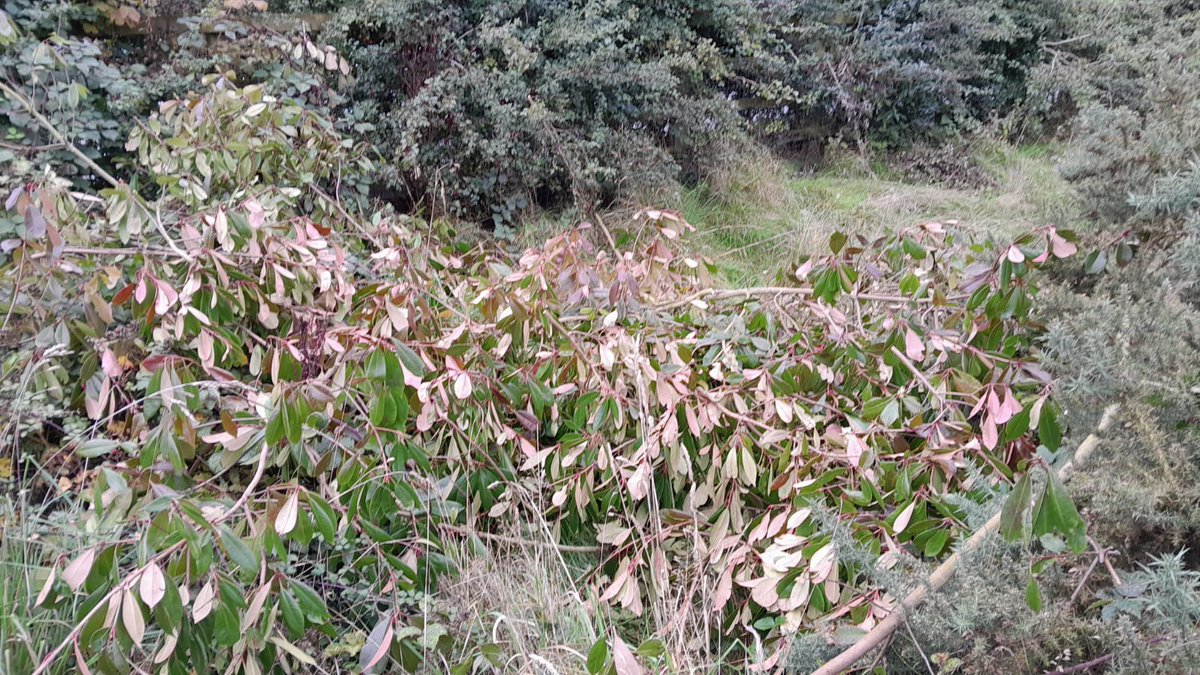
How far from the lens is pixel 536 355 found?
101 inches

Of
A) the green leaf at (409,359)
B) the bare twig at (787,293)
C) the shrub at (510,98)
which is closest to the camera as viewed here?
the green leaf at (409,359)

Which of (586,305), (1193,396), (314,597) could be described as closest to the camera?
(1193,396)

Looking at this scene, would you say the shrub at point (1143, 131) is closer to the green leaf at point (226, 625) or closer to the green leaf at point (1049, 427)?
the green leaf at point (1049, 427)

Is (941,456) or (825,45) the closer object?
(941,456)

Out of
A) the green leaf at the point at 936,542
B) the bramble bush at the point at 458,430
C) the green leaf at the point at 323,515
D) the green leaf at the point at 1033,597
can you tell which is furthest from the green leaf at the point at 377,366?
the green leaf at the point at 1033,597

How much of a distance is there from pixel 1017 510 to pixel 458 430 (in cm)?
139

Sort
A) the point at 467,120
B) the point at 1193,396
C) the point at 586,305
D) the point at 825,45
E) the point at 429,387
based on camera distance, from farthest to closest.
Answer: the point at 825,45, the point at 467,120, the point at 586,305, the point at 429,387, the point at 1193,396

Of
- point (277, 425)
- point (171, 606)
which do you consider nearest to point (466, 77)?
point (277, 425)

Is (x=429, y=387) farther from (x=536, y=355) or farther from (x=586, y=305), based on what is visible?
(x=586, y=305)

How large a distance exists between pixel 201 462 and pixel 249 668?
1.08 m

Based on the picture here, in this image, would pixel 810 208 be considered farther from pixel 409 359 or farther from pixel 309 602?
pixel 309 602

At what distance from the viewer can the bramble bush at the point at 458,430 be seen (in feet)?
5.61

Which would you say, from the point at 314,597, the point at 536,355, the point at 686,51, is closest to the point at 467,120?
the point at 686,51

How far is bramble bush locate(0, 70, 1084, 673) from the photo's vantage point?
5.61 feet
